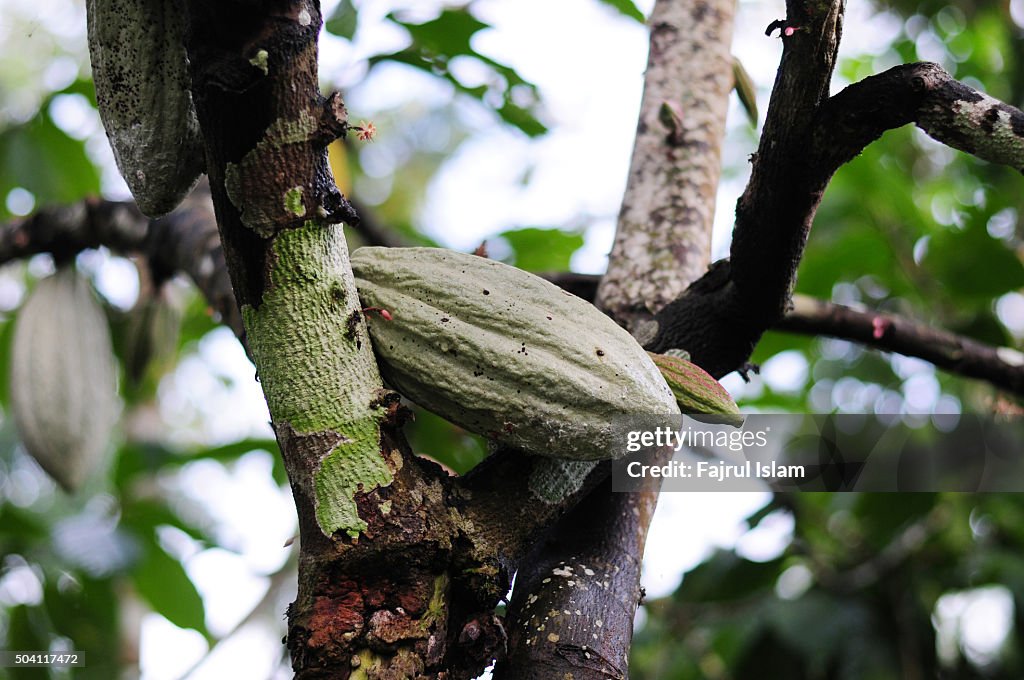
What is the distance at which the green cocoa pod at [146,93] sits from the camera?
3.05 ft

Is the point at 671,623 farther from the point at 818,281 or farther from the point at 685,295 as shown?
the point at 685,295

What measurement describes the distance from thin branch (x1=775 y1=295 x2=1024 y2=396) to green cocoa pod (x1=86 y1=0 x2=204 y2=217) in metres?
1.05

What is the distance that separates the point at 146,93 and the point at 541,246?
149cm

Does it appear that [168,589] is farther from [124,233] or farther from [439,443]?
[124,233]

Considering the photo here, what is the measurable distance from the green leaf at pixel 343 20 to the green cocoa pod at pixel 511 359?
0.96m

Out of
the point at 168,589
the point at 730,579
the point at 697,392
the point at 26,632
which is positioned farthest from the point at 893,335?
the point at 26,632

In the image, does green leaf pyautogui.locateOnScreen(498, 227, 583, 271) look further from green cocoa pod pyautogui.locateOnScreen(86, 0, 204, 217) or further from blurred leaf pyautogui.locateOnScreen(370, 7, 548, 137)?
green cocoa pod pyautogui.locateOnScreen(86, 0, 204, 217)

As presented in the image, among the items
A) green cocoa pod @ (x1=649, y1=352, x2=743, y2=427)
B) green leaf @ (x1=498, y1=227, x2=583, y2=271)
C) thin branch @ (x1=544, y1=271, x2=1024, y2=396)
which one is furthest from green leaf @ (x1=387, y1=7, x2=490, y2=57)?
green cocoa pod @ (x1=649, y1=352, x2=743, y2=427)

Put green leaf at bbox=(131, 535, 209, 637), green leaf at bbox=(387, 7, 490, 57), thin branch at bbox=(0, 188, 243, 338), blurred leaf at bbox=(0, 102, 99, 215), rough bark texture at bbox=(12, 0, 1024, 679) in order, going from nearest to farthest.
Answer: rough bark texture at bbox=(12, 0, 1024, 679)
thin branch at bbox=(0, 188, 243, 338)
green leaf at bbox=(387, 7, 490, 57)
green leaf at bbox=(131, 535, 209, 637)
blurred leaf at bbox=(0, 102, 99, 215)

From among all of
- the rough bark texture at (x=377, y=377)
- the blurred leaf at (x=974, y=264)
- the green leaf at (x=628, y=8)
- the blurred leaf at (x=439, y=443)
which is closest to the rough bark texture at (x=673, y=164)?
the rough bark texture at (x=377, y=377)

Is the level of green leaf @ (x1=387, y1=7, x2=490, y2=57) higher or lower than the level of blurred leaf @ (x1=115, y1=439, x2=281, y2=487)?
higher

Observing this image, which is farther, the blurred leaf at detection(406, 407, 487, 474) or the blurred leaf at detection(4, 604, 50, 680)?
the blurred leaf at detection(4, 604, 50, 680)

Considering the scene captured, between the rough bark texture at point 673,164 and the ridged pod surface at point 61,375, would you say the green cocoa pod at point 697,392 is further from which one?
the ridged pod surface at point 61,375

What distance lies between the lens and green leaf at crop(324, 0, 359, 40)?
69.7 inches
